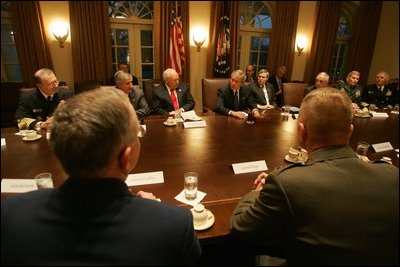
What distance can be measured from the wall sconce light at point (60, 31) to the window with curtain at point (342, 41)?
5862mm

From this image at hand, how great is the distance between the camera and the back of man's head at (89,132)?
0.65 metres

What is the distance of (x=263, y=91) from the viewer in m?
4.21

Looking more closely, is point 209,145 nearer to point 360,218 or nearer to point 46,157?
point 46,157

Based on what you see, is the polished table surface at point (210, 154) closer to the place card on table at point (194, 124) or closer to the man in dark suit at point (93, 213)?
the place card on table at point (194, 124)

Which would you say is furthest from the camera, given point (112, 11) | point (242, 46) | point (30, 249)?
point (242, 46)

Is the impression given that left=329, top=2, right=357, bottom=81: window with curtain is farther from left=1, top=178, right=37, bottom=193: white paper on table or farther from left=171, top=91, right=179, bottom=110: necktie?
left=1, top=178, right=37, bottom=193: white paper on table

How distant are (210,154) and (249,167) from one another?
310 mm

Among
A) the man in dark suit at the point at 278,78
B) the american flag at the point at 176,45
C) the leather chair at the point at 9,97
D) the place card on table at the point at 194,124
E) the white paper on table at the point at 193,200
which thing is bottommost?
the leather chair at the point at 9,97

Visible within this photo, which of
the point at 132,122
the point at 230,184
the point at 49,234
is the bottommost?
the point at 230,184

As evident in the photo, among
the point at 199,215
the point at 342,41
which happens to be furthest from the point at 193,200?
the point at 342,41

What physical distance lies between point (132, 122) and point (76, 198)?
236 millimetres

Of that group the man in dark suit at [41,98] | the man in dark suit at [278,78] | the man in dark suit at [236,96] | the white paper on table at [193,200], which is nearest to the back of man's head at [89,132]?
the white paper on table at [193,200]

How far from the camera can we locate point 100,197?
67 centimetres

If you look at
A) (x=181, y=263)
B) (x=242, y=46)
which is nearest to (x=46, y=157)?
(x=181, y=263)
